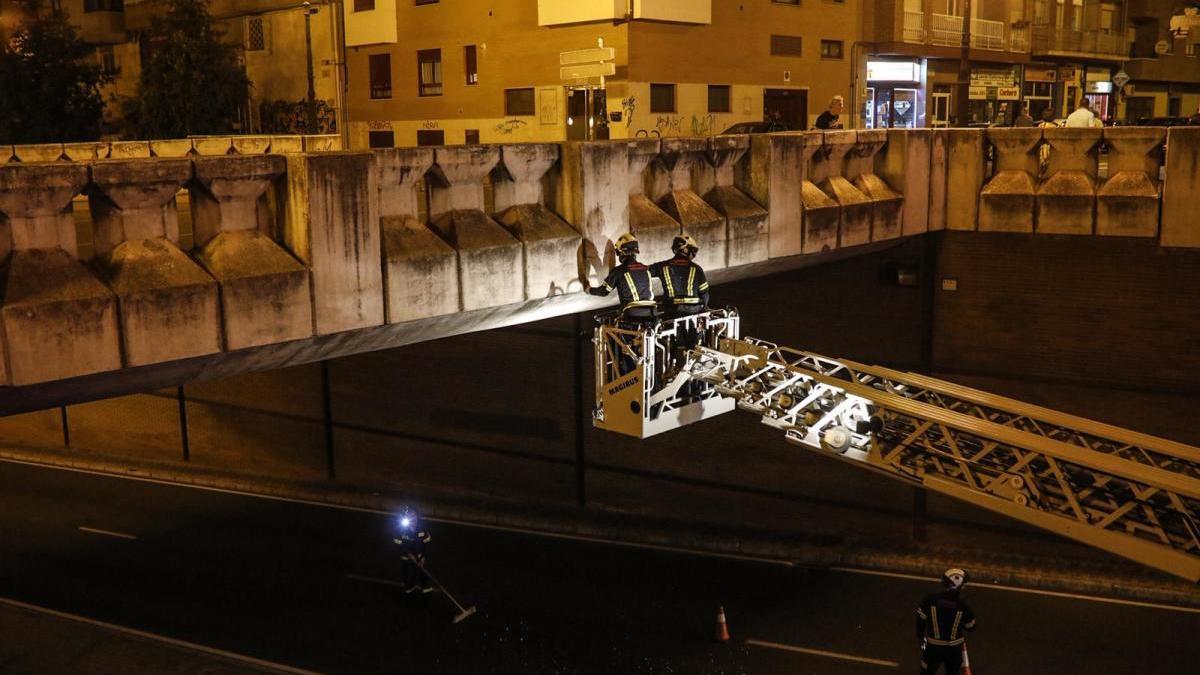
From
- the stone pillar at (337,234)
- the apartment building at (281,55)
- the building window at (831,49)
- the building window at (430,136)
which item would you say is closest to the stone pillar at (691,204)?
the stone pillar at (337,234)

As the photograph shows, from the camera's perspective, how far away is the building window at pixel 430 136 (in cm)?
3988

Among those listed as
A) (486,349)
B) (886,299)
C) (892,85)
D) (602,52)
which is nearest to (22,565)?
(486,349)

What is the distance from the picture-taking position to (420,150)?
10234 millimetres

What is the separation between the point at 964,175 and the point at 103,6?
1953 inches

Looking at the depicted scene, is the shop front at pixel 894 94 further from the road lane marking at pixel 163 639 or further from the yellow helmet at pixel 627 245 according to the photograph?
the road lane marking at pixel 163 639

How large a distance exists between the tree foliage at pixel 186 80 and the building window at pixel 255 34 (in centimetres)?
470

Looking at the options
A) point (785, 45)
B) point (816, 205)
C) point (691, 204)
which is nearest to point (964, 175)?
point (816, 205)

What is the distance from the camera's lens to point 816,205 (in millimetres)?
15039

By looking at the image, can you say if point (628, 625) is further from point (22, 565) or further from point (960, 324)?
point (22, 565)

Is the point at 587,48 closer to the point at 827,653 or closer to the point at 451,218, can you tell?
the point at 827,653

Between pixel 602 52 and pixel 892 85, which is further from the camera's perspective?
pixel 892 85

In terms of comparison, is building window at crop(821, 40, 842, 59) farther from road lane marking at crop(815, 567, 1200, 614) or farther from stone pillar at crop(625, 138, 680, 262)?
stone pillar at crop(625, 138, 680, 262)

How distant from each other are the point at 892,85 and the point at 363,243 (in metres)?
34.7

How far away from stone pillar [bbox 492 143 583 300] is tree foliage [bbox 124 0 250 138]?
33.6 m
